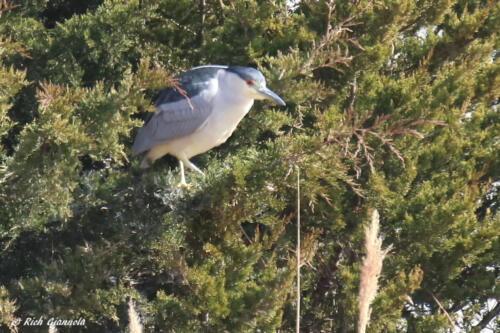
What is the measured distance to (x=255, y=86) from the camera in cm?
532

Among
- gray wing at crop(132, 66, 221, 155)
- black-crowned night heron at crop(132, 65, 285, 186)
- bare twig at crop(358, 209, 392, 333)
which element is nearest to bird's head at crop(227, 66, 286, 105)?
black-crowned night heron at crop(132, 65, 285, 186)

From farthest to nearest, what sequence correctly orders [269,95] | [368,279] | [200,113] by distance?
[200,113]
[269,95]
[368,279]

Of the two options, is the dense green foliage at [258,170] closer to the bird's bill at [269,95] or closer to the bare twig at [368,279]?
the bird's bill at [269,95]

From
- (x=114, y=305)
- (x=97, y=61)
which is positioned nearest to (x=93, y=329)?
(x=114, y=305)

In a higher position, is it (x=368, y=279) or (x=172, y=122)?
(x=368, y=279)

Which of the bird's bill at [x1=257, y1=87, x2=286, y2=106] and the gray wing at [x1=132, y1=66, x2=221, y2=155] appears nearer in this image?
the bird's bill at [x1=257, y1=87, x2=286, y2=106]

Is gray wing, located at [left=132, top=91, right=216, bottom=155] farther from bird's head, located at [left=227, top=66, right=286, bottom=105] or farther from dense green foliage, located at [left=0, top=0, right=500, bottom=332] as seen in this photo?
bird's head, located at [left=227, top=66, right=286, bottom=105]

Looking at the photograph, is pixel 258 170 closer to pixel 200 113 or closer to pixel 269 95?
pixel 269 95

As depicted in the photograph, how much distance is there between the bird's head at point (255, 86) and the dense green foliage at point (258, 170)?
0.08 meters

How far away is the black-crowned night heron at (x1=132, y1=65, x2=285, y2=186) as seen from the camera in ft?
17.8

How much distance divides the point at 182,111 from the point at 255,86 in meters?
0.55

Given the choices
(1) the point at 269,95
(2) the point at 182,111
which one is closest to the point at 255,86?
(1) the point at 269,95

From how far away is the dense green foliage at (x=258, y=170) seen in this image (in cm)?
477

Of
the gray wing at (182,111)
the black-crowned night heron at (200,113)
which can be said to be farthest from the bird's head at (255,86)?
the gray wing at (182,111)
